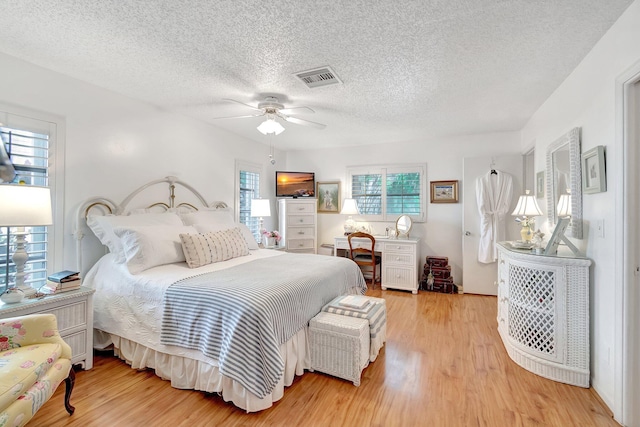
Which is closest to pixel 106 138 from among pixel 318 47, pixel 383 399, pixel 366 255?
pixel 318 47

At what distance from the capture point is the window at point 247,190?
186 inches

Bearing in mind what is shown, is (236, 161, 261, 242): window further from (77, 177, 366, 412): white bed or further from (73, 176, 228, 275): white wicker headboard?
(77, 177, 366, 412): white bed

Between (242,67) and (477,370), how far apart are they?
10.1 ft

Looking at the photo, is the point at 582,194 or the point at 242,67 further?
the point at 242,67

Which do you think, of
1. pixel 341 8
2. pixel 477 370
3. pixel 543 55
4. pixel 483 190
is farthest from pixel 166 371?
pixel 483 190

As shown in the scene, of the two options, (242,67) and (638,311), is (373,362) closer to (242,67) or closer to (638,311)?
(638,311)

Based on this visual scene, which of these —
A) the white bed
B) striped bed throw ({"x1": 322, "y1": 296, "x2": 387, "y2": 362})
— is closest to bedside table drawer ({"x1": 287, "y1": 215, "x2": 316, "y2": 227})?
the white bed

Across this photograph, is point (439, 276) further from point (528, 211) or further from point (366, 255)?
point (528, 211)

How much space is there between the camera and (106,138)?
9.68ft

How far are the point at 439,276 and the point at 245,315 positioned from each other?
3666mm

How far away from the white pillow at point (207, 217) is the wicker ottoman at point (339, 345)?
6.21 ft

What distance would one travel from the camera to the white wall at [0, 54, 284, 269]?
245 centimetres

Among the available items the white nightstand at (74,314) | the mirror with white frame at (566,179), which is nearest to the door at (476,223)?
the mirror with white frame at (566,179)

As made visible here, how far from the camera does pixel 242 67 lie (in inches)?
96.0
